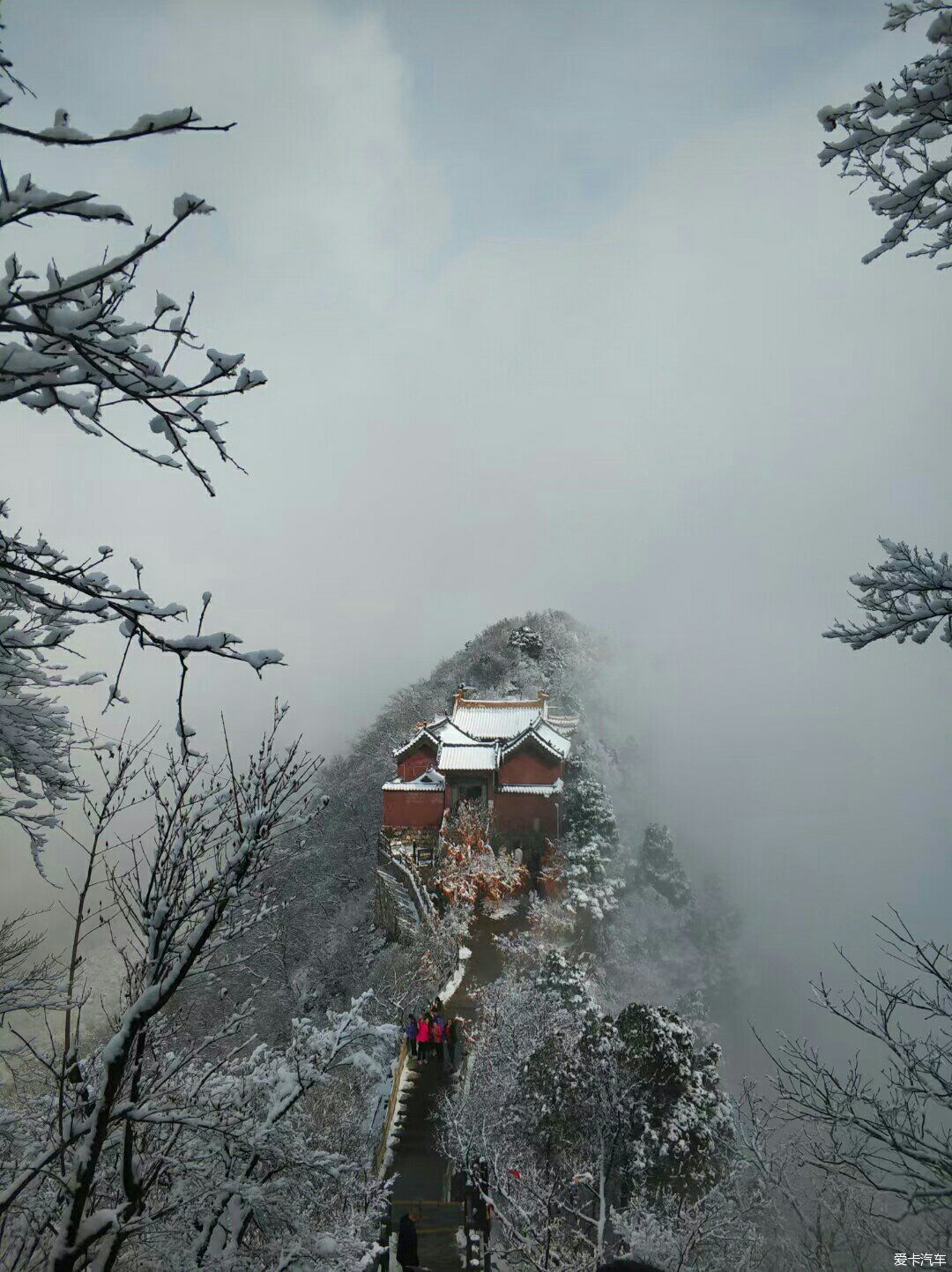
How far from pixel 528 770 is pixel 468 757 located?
8.73 ft

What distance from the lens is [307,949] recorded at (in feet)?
102

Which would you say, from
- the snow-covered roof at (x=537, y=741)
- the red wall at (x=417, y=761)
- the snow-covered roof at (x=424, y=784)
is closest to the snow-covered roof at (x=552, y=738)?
the snow-covered roof at (x=537, y=741)

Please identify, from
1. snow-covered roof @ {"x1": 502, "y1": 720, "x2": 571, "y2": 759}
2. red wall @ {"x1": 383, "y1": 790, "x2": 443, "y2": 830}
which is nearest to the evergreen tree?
snow-covered roof @ {"x1": 502, "y1": 720, "x2": 571, "y2": 759}

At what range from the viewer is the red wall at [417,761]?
3017 cm

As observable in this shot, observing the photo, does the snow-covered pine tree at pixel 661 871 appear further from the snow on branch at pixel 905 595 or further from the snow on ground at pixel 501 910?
the snow on branch at pixel 905 595

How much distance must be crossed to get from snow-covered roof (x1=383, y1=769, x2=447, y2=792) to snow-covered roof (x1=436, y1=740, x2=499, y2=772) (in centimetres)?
76

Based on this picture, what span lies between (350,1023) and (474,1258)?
Answer: 6.83m

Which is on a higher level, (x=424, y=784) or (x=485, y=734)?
(x=485, y=734)

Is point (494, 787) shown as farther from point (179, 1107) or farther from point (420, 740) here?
point (179, 1107)

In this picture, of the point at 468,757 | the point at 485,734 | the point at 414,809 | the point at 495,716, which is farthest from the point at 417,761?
the point at 495,716

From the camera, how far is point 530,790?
28016 millimetres

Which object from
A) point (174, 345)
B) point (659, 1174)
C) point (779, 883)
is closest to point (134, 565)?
point (174, 345)

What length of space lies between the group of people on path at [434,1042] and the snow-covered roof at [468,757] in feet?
39.8

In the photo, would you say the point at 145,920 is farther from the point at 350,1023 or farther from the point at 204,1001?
the point at 204,1001
